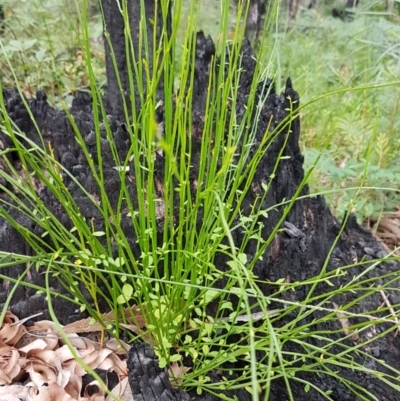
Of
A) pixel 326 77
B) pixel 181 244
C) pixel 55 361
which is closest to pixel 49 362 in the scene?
pixel 55 361

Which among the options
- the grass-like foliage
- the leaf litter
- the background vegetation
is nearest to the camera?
the grass-like foliage

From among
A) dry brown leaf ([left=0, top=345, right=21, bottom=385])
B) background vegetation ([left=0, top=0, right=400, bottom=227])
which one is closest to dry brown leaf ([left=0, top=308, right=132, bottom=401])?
dry brown leaf ([left=0, top=345, right=21, bottom=385])

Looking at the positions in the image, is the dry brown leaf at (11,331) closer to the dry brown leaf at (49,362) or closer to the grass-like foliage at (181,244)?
the dry brown leaf at (49,362)

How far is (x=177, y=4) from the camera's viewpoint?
0.59 m

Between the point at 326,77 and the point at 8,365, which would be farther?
the point at 326,77

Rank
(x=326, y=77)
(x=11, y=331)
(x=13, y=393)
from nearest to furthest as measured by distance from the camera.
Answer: (x=13, y=393), (x=11, y=331), (x=326, y=77)

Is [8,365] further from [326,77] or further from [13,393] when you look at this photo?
[326,77]

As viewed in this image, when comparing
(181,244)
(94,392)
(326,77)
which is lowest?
(326,77)

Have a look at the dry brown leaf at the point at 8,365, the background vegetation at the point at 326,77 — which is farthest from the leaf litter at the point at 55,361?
the background vegetation at the point at 326,77

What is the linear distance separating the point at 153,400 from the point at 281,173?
67 centimetres

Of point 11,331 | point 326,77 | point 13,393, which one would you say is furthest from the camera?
point 326,77

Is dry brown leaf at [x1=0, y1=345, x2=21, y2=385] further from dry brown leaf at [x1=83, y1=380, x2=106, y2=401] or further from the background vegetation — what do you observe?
the background vegetation

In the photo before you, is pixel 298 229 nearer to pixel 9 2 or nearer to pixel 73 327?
pixel 73 327

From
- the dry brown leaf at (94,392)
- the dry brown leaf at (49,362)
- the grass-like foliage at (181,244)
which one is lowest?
the dry brown leaf at (94,392)
